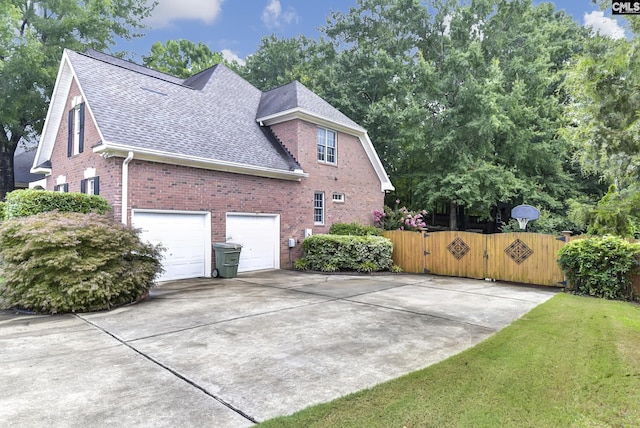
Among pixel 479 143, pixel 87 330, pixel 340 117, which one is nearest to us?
pixel 87 330

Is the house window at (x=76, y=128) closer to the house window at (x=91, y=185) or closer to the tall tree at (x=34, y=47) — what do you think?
the house window at (x=91, y=185)

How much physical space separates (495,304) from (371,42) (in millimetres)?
23069

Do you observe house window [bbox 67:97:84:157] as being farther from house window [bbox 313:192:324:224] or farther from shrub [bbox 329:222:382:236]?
shrub [bbox 329:222:382:236]

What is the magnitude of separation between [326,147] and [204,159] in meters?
6.17

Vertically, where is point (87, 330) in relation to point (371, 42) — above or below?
below

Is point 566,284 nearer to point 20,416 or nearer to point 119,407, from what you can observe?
point 119,407

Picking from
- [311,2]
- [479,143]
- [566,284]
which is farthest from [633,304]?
[311,2]

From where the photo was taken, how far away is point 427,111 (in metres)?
20.8

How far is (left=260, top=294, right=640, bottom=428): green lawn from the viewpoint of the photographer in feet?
9.45

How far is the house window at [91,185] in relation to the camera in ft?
34.0

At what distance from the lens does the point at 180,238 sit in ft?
35.2

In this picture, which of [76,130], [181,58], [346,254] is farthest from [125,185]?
[181,58]

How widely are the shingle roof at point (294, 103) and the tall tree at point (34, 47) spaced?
12660 mm

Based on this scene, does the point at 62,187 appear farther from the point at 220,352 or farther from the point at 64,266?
the point at 220,352
